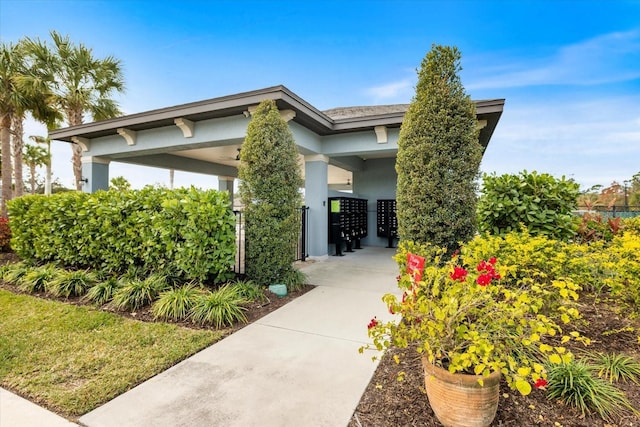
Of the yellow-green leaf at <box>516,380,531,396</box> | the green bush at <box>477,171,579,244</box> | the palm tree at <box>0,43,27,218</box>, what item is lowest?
the yellow-green leaf at <box>516,380,531,396</box>

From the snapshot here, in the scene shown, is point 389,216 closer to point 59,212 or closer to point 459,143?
point 459,143

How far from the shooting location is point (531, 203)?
426cm

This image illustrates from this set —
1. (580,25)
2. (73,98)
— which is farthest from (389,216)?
(73,98)

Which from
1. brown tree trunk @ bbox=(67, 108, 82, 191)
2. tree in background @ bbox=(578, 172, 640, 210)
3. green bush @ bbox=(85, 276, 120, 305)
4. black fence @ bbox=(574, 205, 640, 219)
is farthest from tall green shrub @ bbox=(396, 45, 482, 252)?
tree in background @ bbox=(578, 172, 640, 210)

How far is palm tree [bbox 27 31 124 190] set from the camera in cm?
977

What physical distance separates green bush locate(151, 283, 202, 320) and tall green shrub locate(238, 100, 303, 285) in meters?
1.20

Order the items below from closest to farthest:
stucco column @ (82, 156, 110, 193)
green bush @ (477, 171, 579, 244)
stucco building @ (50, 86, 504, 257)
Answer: green bush @ (477, 171, 579, 244) < stucco building @ (50, 86, 504, 257) < stucco column @ (82, 156, 110, 193)

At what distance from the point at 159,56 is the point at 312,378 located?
10.7 metres

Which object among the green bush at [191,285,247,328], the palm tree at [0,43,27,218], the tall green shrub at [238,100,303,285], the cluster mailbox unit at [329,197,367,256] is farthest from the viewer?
the palm tree at [0,43,27,218]

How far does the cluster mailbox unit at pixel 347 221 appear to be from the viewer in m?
8.28

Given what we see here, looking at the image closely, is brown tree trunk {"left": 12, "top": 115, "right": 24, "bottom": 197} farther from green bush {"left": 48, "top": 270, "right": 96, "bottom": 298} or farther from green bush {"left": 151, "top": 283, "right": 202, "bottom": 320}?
green bush {"left": 151, "top": 283, "right": 202, "bottom": 320}

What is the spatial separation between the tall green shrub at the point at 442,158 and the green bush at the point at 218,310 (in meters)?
2.55

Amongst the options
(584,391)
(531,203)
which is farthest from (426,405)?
(531,203)

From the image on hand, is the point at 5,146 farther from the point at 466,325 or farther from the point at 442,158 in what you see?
the point at 466,325
